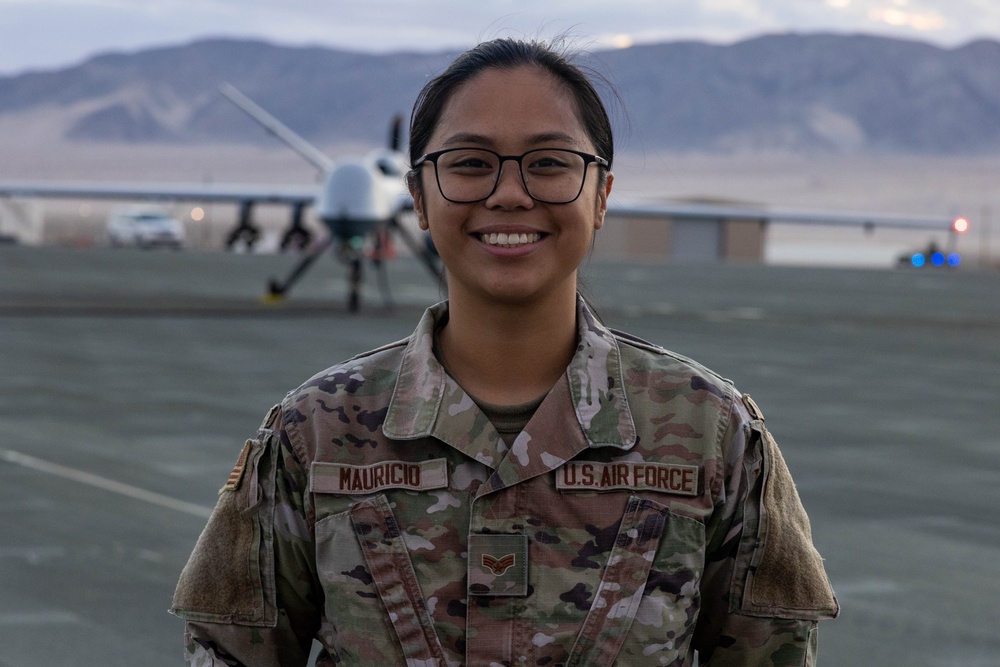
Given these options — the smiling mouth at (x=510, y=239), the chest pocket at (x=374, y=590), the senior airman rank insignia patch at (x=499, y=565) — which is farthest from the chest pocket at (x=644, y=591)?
the smiling mouth at (x=510, y=239)

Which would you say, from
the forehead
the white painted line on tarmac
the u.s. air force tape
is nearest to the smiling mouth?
the forehead

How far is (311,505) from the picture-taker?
98.9 inches

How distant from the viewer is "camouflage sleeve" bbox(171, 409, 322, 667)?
8.27 ft

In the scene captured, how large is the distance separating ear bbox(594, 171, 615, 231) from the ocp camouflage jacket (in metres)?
0.23

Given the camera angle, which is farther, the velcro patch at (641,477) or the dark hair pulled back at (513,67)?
the dark hair pulled back at (513,67)

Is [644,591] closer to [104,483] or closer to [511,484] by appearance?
[511,484]

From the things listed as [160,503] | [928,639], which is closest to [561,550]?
[928,639]

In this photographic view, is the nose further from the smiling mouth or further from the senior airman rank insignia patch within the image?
the senior airman rank insignia patch

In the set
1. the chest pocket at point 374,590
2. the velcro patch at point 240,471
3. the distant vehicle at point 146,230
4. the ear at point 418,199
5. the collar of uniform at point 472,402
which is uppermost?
the ear at point 418,199

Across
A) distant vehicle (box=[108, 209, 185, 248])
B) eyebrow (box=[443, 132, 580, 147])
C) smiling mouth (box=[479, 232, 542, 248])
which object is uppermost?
eyebrow (box=[443, 132, 580, 147])

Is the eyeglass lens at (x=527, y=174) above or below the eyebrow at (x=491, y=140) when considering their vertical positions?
below

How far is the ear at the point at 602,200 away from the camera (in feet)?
8.77

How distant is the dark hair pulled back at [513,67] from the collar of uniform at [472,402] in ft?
1.19

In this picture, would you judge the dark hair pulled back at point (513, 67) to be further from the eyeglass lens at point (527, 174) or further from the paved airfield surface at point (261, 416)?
the paved airfield surface at point (261, 416)
